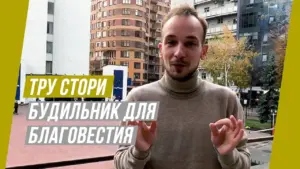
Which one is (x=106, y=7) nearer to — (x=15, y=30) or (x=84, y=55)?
(x=84, y=55)

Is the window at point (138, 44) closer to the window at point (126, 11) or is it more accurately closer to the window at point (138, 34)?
the window at point (138, 34)

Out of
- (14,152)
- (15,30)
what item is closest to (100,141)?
(15,30)

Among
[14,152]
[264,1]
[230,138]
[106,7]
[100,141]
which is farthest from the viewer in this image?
[106,7]

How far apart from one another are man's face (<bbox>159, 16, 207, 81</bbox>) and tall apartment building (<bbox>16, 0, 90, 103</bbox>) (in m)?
7.49

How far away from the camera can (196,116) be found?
0.51m

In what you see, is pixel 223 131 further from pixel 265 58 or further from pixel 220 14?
pixel 220 14

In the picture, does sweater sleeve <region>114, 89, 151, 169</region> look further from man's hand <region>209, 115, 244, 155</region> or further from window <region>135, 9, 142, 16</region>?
window <region>135, 9, 142, 16</region>

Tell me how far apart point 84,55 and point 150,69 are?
12.6ft

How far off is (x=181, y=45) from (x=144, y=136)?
173 millimetres

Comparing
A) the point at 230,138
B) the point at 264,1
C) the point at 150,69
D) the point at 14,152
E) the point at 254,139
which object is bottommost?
the point at 14,152

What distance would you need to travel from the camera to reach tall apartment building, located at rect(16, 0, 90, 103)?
7785mm

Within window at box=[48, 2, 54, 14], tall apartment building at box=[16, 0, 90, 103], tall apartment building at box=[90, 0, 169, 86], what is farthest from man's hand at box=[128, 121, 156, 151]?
window at box=[48, 2, 54, 14]


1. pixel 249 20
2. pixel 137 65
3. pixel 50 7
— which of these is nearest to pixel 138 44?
pixel 137 65

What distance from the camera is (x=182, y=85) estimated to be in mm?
523
